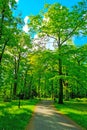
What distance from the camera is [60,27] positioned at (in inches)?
1722

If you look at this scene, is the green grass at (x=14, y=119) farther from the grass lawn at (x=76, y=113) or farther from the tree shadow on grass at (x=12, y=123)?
the grass lawn at (x=76, y=113)

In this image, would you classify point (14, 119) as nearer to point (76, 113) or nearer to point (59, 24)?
point (76, 113)

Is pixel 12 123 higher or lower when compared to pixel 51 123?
higher

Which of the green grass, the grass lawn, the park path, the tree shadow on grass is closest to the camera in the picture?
the tree shadow on grass

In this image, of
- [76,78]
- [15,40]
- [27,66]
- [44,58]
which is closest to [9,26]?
[15,40]

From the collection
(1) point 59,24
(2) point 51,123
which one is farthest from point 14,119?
(1) point 59,24

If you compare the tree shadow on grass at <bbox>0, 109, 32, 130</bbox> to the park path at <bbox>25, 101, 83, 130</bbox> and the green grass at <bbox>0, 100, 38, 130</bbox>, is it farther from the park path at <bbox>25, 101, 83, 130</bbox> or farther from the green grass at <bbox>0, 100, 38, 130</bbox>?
the park path at <bbox>25, 101, 83, 130</bbox>

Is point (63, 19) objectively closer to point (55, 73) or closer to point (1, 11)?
point (55, 73)

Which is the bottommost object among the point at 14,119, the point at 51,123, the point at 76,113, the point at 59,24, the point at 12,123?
the point at 51,123

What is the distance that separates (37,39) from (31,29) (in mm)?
2036

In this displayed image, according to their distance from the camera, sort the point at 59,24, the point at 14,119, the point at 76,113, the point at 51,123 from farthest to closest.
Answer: the point at 59,24
the point at 76,113
the point at 14,119
the point at 51,123

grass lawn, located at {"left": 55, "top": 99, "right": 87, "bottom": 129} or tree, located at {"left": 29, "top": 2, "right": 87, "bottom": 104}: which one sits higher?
tree, located at {"left": 29, "top": 2, "right": 87, "bottom": 104}

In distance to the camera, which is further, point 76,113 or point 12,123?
point 76,113

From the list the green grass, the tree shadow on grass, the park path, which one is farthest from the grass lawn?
the tree shadow on grass
